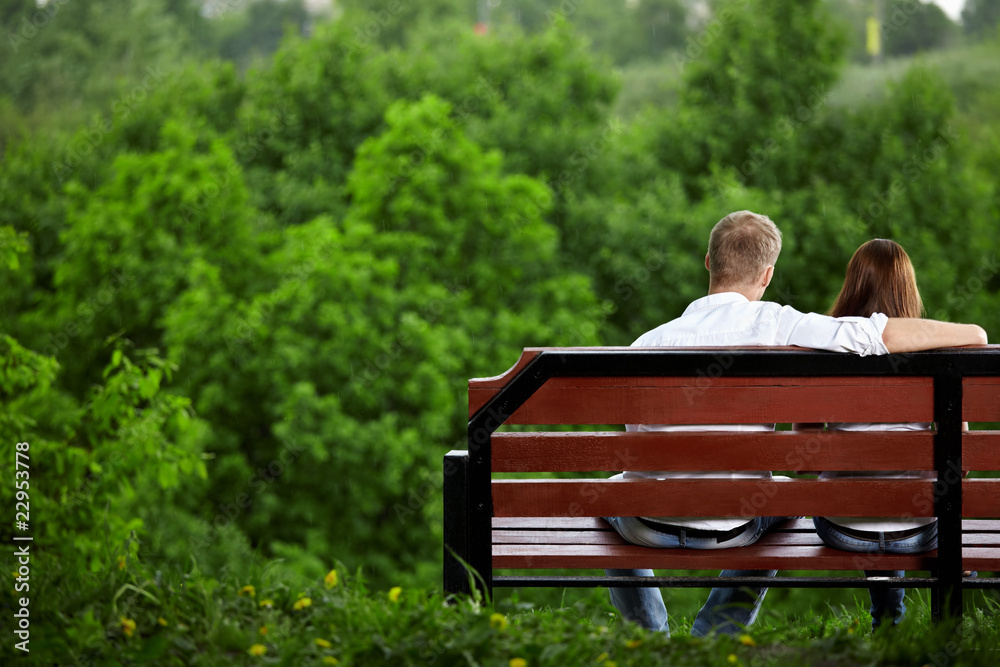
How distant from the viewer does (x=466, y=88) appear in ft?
66.7

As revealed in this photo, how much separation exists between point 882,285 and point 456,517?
1.55 meters

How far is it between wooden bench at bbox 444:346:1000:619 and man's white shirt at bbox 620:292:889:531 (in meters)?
0.07

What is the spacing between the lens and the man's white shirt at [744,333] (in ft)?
9.34

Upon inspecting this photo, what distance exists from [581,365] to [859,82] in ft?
78.4

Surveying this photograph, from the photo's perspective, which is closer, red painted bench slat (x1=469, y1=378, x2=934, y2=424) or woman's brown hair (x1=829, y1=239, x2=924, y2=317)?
red painted bench slat (x1=469, y1=378, x2=934, y2=424)

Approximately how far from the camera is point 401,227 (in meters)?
15.2

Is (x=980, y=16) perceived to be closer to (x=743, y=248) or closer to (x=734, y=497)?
(x=743, y=248)

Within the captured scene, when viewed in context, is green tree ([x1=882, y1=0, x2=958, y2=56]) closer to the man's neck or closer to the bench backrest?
the man's neck

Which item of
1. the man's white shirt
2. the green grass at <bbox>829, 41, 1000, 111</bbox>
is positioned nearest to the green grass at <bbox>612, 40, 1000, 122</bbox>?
the green grass at <bbox>829, 41, 1000, 111</bbox>

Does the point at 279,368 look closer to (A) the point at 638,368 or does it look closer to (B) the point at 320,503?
(B) the point at 320,503

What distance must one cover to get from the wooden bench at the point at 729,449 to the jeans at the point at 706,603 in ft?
0.28

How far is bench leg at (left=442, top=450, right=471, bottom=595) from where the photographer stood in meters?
2.92

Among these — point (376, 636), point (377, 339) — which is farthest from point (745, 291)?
point (377, 339)

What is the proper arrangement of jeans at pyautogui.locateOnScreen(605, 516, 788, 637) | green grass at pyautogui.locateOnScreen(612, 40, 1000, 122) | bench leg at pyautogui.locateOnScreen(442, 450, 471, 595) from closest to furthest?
bench leg at pyautogui.locateOnScreen(442, 450, 471, 595) < jeans at pyautogui.locateOnScreen(605, 516, 788, 637) < green grass at pyautogui.locateOnScreen(612, 40, 1000, 122)
